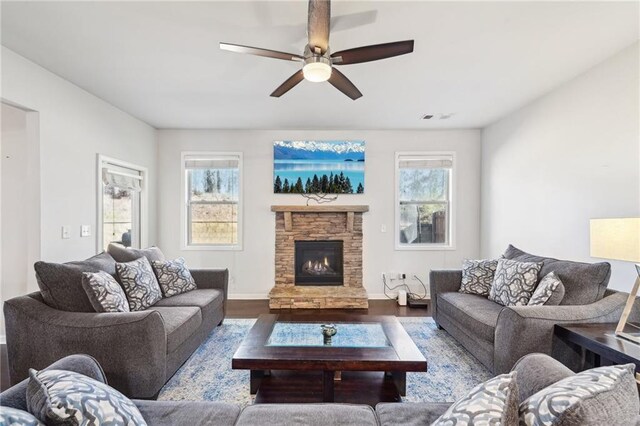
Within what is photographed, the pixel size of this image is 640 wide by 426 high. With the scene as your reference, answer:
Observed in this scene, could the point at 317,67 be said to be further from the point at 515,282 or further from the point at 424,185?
the point at 424,185

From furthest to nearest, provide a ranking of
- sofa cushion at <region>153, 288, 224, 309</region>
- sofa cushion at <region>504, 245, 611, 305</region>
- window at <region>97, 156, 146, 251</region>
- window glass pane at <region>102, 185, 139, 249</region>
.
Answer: window glass pane at <region>102, 185, 139, 249</region>
window at <region>97, 156, 146, 251</region>
sofa cushion at <region>153, 288, 224, 309</region>
sofa cushion at <region>504, 245, 611, 305</region>

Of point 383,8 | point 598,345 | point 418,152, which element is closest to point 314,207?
point 418,152

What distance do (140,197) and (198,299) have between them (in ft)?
7.62

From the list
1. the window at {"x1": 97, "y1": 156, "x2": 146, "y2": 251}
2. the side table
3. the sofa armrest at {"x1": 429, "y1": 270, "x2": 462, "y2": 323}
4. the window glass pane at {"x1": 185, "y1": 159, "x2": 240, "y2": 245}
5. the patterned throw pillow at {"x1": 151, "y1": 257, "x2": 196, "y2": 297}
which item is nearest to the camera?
the side table

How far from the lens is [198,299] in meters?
3.03

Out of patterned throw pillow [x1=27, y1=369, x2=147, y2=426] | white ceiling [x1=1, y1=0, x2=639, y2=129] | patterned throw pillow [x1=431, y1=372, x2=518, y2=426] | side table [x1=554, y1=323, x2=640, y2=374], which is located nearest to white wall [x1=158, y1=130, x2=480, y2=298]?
white ceiling [x1=1, y1=0, x2=639, y2=129]

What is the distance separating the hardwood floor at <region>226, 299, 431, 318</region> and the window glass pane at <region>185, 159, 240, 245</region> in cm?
100

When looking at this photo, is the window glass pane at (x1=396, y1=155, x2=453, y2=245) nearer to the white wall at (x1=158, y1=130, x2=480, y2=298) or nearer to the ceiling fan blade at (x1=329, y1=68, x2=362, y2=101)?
the white wall at (x1=158, y1=130, x2=480, y2=298)

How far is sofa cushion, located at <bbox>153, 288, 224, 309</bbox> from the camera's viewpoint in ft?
9.50

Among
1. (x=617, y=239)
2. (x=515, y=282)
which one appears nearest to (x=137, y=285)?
(x=515, y=282)

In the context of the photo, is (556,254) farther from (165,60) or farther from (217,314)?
(165,60)

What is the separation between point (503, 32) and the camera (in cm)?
229

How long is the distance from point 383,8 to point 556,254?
3.07m

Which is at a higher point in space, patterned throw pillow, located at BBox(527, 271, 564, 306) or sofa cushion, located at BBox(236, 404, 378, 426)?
patterned throw pillow, located at BBox(527, 271, 564, 306)
